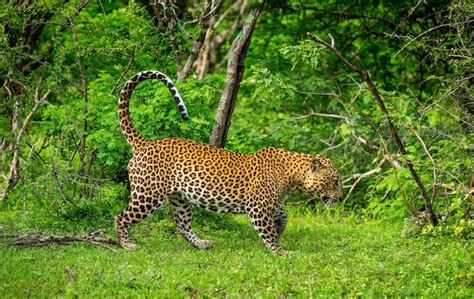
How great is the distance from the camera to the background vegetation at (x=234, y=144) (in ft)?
35.0

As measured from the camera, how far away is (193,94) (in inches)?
510

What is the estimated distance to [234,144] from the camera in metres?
15.0

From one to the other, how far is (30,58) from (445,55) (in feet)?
19.4

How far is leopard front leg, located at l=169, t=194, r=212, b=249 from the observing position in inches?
489

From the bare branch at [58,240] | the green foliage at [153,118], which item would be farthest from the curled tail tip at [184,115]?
the bare branch at [58,240]

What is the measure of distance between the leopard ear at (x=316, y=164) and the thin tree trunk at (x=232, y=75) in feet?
6.03

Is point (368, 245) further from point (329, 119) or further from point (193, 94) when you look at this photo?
point (329, 119)

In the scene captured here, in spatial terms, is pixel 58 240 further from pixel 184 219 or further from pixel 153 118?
pixel 153 118

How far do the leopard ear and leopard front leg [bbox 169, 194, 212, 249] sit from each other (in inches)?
63.3

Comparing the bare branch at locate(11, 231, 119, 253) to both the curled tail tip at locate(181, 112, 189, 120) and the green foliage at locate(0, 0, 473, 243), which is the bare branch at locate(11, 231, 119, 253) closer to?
the green foliage at locate(0, 0, 473, 243)

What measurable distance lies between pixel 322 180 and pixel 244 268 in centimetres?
209

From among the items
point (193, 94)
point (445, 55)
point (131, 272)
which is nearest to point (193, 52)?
point (193, 94)

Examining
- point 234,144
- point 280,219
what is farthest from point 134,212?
point 234,144

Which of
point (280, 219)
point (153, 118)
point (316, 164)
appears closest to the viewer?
point (316, 164)
